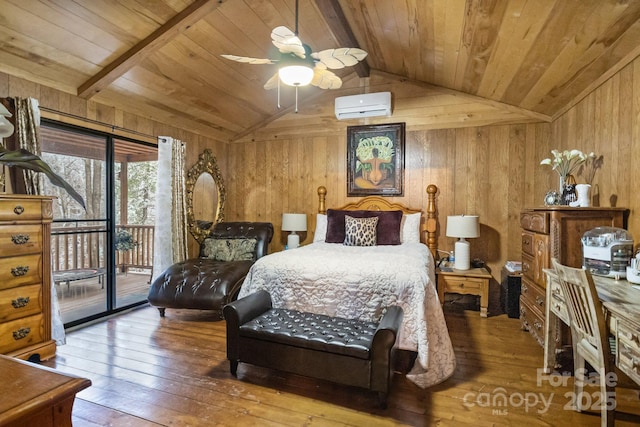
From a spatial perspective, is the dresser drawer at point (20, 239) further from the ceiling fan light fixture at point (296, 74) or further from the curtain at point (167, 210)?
the ceiling fan light fixture at point (296, 74)

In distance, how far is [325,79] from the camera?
275cm

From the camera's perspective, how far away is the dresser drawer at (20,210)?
A: 2.21m

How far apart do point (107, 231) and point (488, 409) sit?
3.75m

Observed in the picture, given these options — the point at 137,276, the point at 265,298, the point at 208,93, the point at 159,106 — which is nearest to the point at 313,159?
the point at 208,93

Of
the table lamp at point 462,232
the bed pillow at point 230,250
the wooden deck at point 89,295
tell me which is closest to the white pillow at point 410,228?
the table lamp at point 462,232

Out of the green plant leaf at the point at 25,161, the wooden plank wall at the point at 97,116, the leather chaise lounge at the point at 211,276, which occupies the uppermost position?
the wooden plank wall at the point at 97,116

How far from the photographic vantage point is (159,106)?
3.78 m

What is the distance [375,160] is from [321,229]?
1197mm

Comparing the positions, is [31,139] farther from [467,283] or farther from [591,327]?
[467,283]

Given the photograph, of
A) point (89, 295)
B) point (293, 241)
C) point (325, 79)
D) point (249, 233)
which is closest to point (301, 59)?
point (325, 79)

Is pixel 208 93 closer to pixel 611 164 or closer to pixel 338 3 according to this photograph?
pixel 338 3

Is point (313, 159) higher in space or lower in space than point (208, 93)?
lower

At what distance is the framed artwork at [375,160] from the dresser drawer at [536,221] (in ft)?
5.14

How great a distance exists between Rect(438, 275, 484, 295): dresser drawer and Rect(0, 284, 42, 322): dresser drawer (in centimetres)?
363
